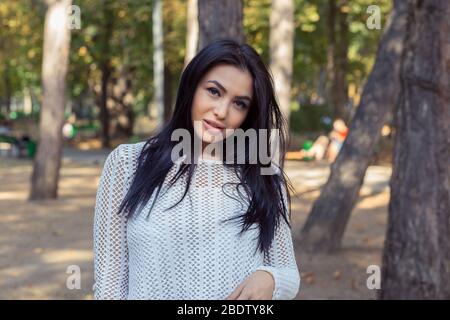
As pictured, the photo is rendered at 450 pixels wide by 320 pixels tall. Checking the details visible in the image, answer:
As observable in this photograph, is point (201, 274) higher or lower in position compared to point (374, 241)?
higher

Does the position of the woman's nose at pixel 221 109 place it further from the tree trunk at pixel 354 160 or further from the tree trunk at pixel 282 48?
the tree trunk at pixel 282 48

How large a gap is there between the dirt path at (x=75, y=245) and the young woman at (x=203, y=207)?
602 cm

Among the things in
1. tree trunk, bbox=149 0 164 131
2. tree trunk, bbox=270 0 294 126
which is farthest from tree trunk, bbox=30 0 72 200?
tree trunk, bbox=149 0 164 131

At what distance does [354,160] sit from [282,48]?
4574 mm

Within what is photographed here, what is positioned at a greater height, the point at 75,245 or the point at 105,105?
the point at 75,245

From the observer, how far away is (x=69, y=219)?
1434 centimetres

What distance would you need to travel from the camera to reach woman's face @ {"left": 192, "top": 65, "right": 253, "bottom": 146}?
2520 mm

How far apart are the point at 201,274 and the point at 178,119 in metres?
0.49

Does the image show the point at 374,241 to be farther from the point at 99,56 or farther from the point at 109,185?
the point at 99,56

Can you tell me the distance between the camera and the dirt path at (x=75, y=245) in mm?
9023

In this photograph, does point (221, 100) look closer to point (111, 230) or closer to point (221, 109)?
point (221, 109)

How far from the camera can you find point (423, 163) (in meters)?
6.57

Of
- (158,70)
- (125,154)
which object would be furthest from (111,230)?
(158,70)
